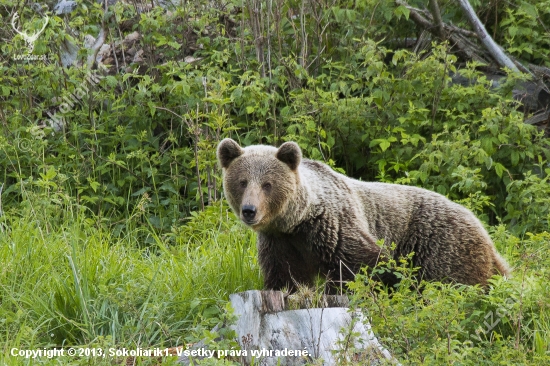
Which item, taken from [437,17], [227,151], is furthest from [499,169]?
[227,151]

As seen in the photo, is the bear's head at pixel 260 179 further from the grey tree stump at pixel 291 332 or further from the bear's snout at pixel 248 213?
the grey tree stump at pixel 291 332

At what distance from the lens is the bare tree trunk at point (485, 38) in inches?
364

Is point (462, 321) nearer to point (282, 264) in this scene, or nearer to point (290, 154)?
point (282, 264)

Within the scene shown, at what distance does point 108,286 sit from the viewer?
5207 millimetres

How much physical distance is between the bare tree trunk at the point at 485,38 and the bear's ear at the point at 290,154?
4.37m

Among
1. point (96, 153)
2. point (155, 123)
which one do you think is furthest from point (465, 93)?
point (96, 153)

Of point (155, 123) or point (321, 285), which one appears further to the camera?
point (155, 123)

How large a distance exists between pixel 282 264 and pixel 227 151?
0.92m

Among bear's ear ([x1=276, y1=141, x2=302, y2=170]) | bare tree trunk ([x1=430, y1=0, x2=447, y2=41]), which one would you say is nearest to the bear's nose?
bear's ear ([x1=276, y1=141, x2=302, y2=170])

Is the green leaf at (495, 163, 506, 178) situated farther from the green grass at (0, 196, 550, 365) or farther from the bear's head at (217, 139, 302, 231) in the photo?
the bear's head at (217, 139, 302, 231)

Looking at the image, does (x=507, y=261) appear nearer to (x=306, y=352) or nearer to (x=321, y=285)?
(x=321, y=285)

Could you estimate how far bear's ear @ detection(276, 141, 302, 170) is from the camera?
18.8 ft

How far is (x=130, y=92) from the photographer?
28.9ft

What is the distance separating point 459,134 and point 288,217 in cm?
289
